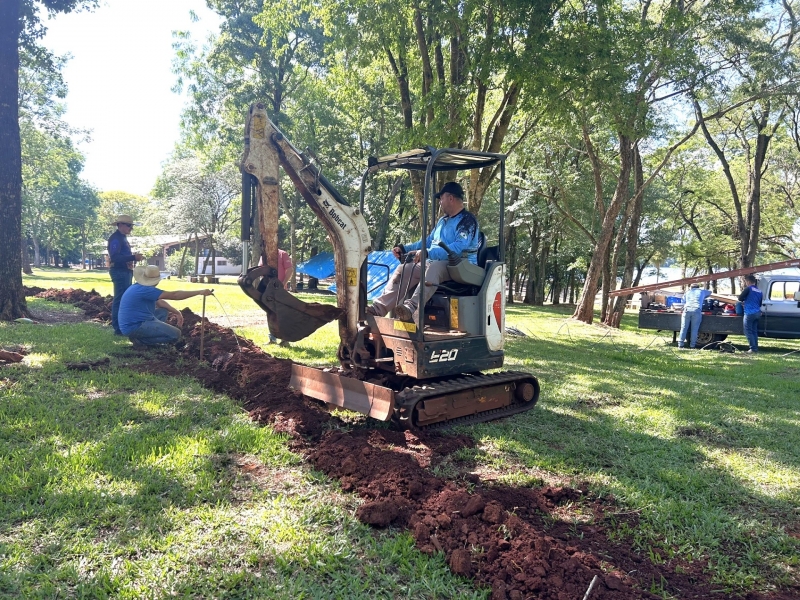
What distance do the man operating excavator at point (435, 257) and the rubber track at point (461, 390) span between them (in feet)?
2.39

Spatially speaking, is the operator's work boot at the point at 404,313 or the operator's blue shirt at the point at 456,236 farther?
the operator's blue shirt at the point at 456,236

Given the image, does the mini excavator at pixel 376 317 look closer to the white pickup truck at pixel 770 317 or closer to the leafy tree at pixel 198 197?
the white pickup truck at pixel 770 317

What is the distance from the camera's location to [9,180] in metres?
10.6

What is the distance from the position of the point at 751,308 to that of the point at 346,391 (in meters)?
12.3

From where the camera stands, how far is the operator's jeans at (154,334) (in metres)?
7.89

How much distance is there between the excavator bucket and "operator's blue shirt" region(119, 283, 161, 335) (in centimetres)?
318

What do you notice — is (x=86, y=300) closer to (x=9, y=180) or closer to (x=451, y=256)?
(x=9, y=180)

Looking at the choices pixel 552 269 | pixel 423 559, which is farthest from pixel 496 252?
pixel 552 269

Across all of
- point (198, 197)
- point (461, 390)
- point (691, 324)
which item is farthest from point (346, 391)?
point (198, 197)

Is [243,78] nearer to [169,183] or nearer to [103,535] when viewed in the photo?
[169,183]

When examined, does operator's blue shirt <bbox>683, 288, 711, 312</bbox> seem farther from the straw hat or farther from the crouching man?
the straw hat

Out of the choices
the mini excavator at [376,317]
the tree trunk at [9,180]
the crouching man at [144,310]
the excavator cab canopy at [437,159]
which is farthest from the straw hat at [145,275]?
the tree trunk at [9,180]

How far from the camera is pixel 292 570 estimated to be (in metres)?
2.90

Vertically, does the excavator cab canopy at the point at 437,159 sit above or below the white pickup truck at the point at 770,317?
above
